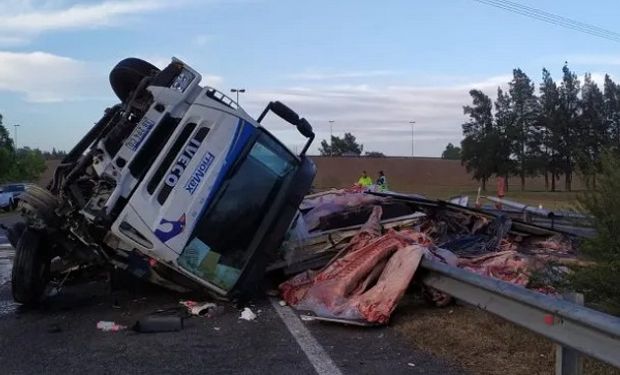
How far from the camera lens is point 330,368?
5.45 metres

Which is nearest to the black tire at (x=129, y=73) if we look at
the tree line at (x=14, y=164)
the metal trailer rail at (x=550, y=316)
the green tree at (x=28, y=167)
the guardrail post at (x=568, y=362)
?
the metal trailer rail at (x=550, y=316)

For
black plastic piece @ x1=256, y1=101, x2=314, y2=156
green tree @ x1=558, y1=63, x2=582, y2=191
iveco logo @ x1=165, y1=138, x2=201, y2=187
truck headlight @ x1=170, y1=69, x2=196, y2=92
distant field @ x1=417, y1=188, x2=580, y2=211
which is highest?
green tree @ x1=558, y1=63, x2=582, y2=191

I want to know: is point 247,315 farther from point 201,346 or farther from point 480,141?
point 480,141

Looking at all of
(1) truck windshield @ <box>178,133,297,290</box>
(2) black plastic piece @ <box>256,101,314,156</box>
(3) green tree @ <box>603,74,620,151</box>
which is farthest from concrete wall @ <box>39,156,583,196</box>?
(1) truck windshield @ <box>178,133,297,290</box>

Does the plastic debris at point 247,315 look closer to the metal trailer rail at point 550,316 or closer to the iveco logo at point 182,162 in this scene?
the iveco logo at point 182,162

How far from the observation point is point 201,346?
6.27m

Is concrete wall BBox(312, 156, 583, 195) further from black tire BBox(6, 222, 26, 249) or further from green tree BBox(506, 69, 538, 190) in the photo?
black tire BBox(6, 222, 26, 249)

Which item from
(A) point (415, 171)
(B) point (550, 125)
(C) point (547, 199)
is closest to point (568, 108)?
(B) point (550, 125)

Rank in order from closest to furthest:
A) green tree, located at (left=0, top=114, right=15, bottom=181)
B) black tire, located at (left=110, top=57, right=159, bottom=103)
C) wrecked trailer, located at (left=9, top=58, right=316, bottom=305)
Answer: wrecked trailer, located at (left=9, top=58, right=316, bottom=305), black tire, located at (left=110, top=57, right=159, bottom=103), green tree, located at (left=0, top=114, right=15, bottom=181)

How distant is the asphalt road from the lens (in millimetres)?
5535

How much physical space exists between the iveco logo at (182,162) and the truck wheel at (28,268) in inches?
65.2

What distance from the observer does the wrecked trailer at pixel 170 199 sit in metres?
7.08

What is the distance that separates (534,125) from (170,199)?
3339 inches

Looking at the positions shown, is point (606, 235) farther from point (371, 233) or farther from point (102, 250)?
point (102, 250)
